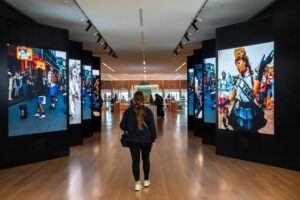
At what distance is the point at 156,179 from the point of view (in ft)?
20.8

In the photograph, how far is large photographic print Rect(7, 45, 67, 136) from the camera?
7.53 m

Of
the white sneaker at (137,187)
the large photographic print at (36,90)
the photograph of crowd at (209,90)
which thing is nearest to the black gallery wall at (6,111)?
the large photographic print at (36,90)

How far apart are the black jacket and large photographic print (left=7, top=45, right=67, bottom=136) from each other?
3.28 meters

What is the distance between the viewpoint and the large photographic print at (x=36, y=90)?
753 centimetres

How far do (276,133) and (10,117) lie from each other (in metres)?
6.00

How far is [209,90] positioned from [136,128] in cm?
599

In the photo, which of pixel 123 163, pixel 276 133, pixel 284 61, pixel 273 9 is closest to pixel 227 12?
pixel 273 9

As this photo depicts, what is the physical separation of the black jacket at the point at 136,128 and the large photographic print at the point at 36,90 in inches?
129

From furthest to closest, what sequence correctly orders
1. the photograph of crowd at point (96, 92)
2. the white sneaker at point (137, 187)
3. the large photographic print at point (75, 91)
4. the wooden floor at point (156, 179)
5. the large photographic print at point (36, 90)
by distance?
the photograph of crowd at point (96, 92) → the large photographic print at point (75, 91) → the large photographic print at point (36, 90) → the white sneaker at point (137, 187) → the wooden floor at point (156, 179)

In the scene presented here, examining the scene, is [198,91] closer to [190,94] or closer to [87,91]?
[190,94]

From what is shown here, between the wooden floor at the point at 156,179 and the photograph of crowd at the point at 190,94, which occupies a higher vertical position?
the photograph of crowd at the point at 190,94

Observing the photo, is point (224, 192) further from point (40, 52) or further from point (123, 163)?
point (40, 52)

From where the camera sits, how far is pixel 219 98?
30.0ft

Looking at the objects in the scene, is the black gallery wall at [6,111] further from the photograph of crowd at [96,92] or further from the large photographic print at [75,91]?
the photograph of crowd at [96,92]
